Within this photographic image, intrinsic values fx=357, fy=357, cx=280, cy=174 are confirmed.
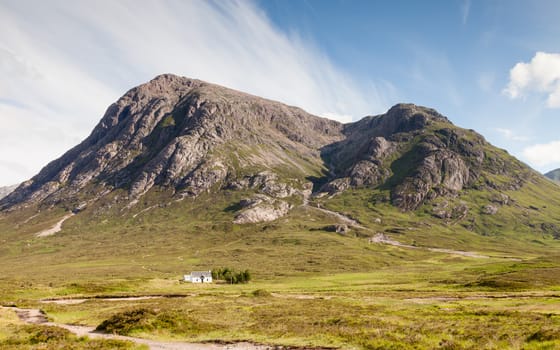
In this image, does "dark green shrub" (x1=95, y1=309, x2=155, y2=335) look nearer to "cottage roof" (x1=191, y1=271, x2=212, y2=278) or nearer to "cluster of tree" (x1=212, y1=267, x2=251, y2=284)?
"cluster of tree" (x1=212, y1=267, x2=251, y2=284)

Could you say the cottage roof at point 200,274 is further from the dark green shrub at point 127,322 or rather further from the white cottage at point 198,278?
the dark green shrub at point 127,322

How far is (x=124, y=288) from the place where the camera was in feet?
354

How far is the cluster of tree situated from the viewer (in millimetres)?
146625

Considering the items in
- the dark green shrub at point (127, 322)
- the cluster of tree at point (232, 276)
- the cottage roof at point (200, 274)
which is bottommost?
the cluster of tree at point (232, 276)

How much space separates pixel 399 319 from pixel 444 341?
14206 millimetres

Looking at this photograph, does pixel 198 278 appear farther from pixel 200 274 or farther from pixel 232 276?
pixel 232 276

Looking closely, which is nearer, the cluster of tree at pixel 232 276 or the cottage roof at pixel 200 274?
the cluster of tree at pixel 232 276

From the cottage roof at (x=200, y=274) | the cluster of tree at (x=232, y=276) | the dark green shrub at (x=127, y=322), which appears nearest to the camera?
the dark green shrub at (x=127, y=322)

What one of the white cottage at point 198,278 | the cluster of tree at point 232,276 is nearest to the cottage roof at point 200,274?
the white cottage at point 198,278

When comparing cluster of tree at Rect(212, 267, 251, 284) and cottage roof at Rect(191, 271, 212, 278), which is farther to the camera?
cottage roof at Rect(191, 271, 212, 278)

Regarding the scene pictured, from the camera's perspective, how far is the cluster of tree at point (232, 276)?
147 metres


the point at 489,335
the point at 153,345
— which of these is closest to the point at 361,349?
the point at 489,335

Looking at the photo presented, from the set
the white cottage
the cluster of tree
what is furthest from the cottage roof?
the cluster of tree

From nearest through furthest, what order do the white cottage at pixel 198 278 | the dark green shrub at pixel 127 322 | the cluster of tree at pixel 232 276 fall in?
the dark green shrub at pixel 127 322, the white cottage at pixel 198 278, the cluster of tree at pixel 232 276
